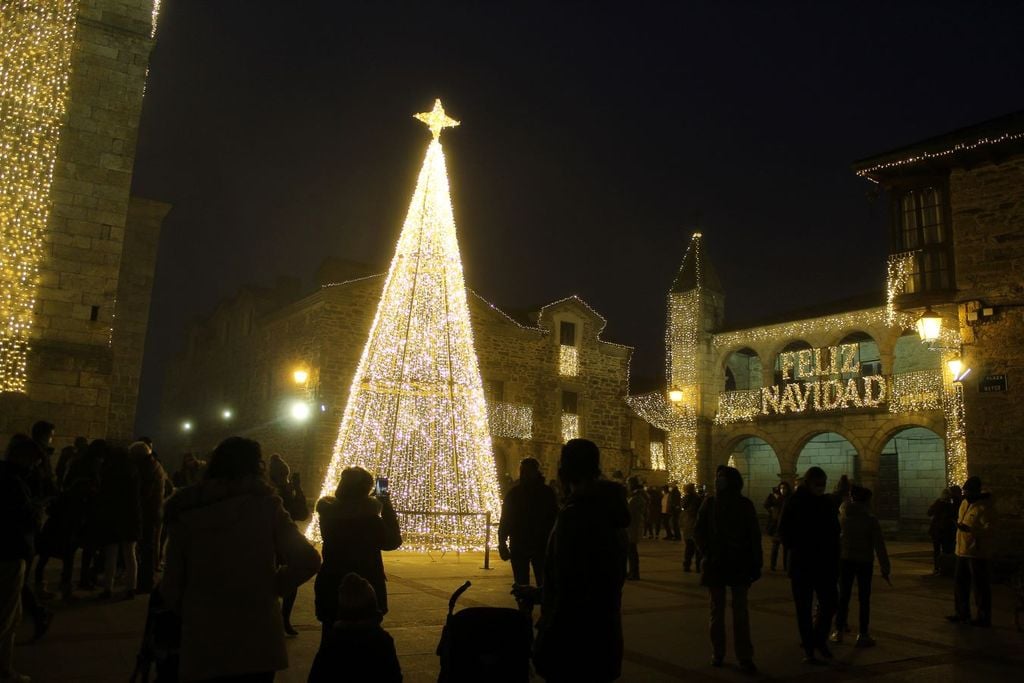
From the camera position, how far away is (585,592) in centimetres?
320

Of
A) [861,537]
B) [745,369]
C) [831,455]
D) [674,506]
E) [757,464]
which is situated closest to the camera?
[861,537]

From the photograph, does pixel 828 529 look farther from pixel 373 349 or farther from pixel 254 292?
pixel 254 292

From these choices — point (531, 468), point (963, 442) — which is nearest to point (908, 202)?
point (963, 442)

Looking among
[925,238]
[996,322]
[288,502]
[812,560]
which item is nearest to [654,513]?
[925,238]

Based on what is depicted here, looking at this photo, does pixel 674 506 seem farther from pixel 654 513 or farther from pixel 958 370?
pixel 958 370

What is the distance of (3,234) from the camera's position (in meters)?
12.0

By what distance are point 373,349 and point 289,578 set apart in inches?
406

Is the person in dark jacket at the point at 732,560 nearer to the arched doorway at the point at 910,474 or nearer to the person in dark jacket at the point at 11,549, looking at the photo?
the person in dark jacket at the point at 11,549

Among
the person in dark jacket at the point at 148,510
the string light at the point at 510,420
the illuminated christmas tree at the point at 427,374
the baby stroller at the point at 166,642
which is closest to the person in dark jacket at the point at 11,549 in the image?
the baby stroller at the point at 166,642

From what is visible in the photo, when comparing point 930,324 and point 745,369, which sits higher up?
point 745,369

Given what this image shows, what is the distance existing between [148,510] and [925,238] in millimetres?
14046

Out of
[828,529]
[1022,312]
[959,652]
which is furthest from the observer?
[1022,312]

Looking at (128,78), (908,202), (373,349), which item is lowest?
(373,349)

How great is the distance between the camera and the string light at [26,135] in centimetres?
1192
